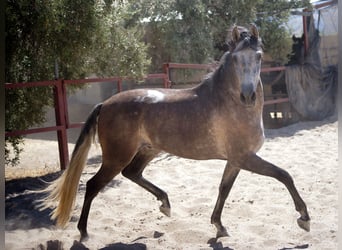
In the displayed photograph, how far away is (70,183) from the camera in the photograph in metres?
3.25

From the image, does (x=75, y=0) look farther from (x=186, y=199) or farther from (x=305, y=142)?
(x=305, y=142)

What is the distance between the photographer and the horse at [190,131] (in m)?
2.91

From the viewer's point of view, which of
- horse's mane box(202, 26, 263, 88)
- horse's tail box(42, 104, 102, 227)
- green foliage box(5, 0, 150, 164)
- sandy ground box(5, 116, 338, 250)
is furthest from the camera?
green foliage box(5, 0, 150, 164)

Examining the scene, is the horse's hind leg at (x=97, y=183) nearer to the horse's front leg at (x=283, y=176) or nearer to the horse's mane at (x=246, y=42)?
the horse's front leg at (x=283, y=176)

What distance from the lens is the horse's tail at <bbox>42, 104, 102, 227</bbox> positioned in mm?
3207

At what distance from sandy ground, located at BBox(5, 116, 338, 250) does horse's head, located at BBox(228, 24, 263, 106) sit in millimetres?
1138

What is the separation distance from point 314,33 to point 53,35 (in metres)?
7.51

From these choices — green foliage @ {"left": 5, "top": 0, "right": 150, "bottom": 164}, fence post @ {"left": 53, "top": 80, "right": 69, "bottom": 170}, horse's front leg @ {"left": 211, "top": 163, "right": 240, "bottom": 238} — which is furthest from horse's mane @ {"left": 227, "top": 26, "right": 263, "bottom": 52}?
fence post @ {"left": 53, "top": 80, "right": 69, "bottom": 170}

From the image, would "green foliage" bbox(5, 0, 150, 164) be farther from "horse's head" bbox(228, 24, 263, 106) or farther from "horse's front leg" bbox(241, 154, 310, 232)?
"horse's front leg" bbox(241, 154, 310, 232)

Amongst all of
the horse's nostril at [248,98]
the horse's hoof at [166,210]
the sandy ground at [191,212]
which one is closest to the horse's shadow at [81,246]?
the sandy ground at [191,212]

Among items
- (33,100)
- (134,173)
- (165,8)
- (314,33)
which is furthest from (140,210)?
(314,33)

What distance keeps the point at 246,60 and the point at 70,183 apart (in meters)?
1.73

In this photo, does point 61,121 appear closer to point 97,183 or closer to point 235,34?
point 97,183

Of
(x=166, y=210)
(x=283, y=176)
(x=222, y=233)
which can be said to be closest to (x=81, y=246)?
(x=166, y=210)
